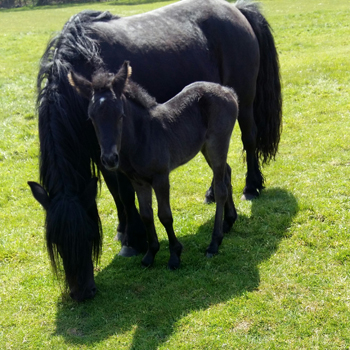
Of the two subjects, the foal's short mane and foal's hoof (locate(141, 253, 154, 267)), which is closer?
the foal's short mane

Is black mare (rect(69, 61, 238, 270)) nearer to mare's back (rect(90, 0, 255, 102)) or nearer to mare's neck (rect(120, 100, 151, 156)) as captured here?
mare's neck (rect(120, 100, 151, 156))

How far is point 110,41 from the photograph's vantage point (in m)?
4.89

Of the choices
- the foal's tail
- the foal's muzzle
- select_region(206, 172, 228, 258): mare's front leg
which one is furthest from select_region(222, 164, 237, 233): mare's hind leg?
the foal's muzzle

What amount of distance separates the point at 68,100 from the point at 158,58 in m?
1.35

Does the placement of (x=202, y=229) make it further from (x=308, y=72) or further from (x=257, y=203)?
(x=308, y=72)

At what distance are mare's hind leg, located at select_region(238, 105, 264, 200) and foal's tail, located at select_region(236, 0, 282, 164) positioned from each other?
0.25m

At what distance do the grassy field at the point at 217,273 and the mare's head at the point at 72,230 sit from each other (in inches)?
20.7

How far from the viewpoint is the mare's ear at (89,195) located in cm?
401

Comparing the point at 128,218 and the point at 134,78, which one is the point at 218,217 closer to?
the point at 128,218

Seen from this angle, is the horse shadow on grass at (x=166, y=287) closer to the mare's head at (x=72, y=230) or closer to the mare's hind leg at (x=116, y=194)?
the mare's head at (x=72, y=230)

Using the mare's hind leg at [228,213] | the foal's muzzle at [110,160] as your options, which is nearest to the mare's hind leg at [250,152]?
the mare's hind leg at [228,213]

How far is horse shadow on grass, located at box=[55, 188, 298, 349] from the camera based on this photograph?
158 inches

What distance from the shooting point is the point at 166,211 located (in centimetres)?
464

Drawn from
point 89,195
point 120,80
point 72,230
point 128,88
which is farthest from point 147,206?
point 120,80
